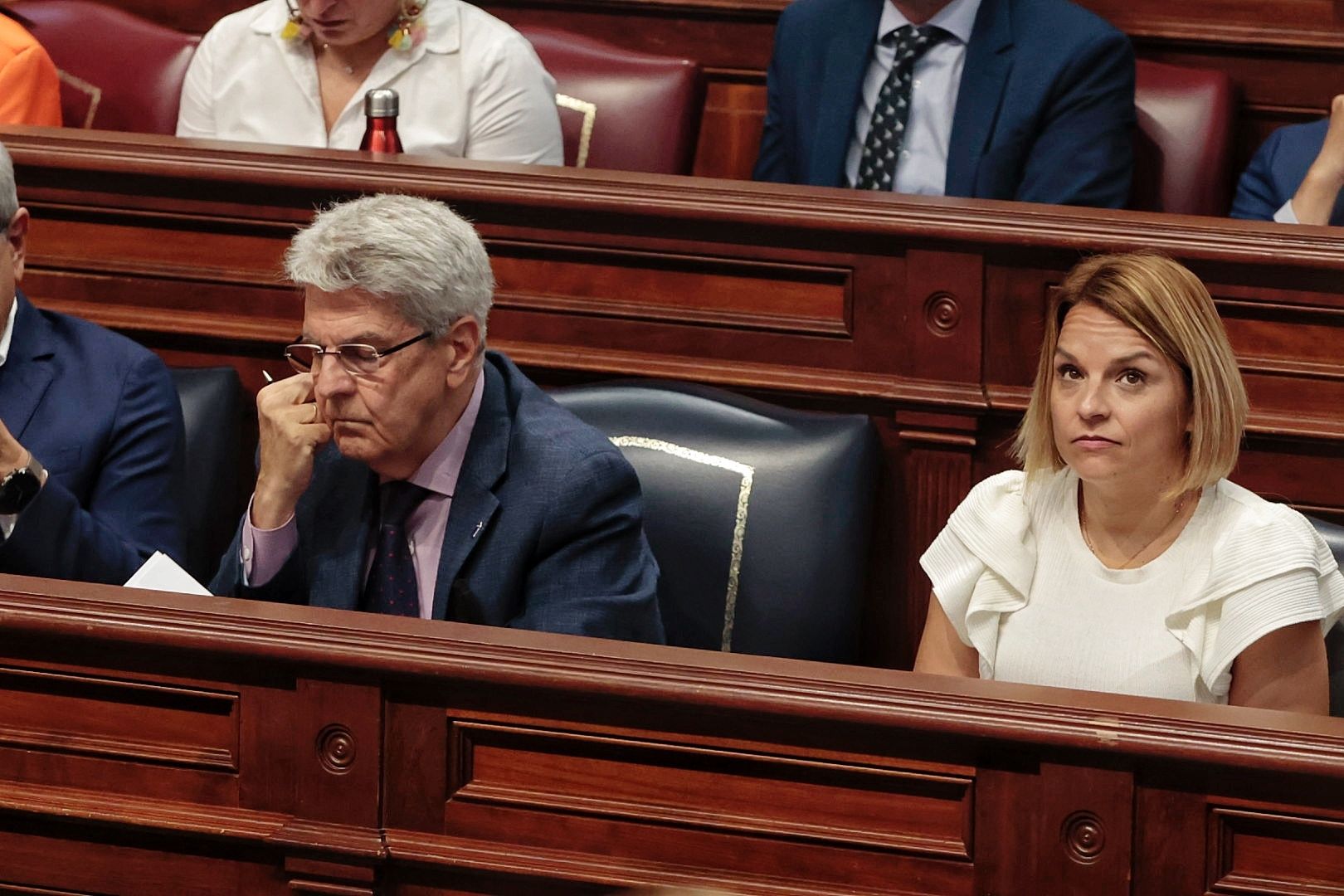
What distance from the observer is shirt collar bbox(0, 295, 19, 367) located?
4.83ft

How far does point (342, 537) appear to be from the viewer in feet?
4.42

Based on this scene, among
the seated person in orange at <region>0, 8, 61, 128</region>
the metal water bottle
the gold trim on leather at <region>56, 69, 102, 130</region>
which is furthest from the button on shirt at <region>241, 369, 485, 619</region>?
the gold trim on leather at <region>56, 69, 102, 130</region>

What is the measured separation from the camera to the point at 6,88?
191 centimetres

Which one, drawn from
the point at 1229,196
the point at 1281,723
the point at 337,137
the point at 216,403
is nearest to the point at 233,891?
the point at 1281,723

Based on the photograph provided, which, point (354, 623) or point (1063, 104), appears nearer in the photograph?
point (354, 623)

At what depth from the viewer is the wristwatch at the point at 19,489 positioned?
1.33 meters

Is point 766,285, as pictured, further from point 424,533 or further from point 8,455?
point 8,455

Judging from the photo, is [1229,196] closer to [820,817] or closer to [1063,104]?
[1063,104]

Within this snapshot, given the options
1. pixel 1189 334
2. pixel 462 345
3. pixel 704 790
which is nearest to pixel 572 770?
pixel 704 790

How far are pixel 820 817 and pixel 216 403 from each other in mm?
844

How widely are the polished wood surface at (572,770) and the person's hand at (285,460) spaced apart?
323 mm

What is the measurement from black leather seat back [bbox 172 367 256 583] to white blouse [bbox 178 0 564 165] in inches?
16.6

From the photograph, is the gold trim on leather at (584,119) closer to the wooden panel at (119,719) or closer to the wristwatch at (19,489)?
the wristwatch at (19,489)

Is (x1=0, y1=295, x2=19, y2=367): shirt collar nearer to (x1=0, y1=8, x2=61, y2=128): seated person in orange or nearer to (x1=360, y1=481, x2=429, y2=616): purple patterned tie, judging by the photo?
(x1=360, y1=481, x2=429, y2=616): purple patterned tie
